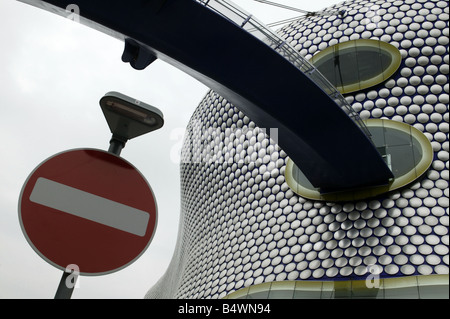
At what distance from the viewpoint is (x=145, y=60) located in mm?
5707

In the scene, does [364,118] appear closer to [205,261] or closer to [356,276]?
[356,276]

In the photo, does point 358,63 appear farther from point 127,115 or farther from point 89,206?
point 89,206

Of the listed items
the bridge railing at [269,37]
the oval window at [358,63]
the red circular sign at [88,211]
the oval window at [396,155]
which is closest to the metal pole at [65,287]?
the red circular sign at [88,211]

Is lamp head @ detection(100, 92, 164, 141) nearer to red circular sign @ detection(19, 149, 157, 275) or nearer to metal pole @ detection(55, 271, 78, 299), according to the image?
red circular sign @ detection(19, 149, 157, 275)

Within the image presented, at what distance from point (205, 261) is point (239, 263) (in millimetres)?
1405

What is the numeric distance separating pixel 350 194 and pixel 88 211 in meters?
6.74

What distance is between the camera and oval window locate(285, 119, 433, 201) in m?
7.01

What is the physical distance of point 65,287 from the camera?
102 cm

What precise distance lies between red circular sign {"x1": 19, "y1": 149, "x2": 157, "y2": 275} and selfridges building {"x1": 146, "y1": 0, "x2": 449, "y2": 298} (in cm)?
482

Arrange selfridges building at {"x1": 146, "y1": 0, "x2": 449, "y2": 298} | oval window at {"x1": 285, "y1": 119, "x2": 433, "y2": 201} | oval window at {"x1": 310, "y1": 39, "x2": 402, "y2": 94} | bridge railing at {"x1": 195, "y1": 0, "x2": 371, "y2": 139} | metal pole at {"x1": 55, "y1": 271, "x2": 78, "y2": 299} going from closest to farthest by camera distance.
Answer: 1. metal pole at {"x1": 55, "y1": 271, "x2": 78, "y2": 299}
2. bridge railing at {"x1": 195, "y1": 0, "x2": 371, "y2": 139}
3. selfridges building at {"x1": 146, "y1": 0, "x2": 449, "y2": 298}
4. oval window at {"x1": 285, "y1": 119, "x2": 433, "y2": 201}
5. oval window at {"x1": 310, "y1": 39, "x2": 402, "y2": 94}

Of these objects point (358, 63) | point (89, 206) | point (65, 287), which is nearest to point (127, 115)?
point (89, 206)

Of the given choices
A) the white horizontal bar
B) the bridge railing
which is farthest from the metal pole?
the bridge railing

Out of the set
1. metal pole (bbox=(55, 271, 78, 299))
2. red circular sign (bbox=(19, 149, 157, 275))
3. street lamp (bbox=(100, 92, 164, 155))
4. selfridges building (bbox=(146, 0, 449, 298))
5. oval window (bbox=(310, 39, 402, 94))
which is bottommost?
metal pole (bbox=(55, 271, 78, 299))

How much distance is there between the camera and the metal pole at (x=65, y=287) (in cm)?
102
